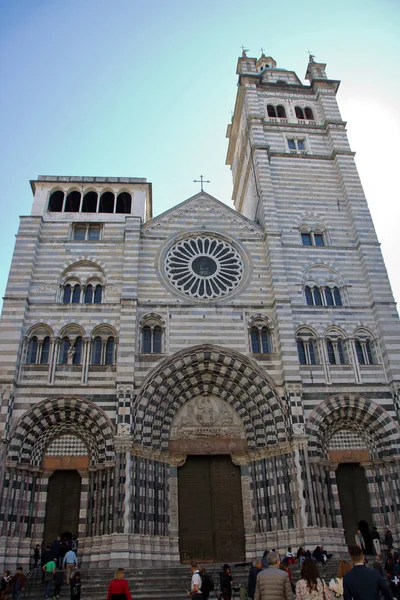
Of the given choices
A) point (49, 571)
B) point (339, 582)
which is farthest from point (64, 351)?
point (339, 582)

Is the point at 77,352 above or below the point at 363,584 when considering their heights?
above

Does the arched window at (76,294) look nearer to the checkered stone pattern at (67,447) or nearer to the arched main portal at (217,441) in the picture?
the arched main portal at (217,441)

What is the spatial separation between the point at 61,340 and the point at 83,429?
3.49 meters

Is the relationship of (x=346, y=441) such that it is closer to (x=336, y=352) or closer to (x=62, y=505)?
(x=336, y=352)

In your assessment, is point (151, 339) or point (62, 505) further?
point (151, 339)

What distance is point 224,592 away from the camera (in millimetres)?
10711

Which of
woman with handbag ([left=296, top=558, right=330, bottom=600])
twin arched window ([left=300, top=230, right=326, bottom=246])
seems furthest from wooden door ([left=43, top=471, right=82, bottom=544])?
twin arched window ([left=300, top=230, right=326, bottom=246])

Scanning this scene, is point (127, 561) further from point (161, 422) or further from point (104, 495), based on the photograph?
point (161, 422)

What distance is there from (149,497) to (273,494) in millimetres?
4296

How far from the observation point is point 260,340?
2000 cm

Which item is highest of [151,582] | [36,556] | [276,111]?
[276,111]

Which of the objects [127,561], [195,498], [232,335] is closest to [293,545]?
[195,498]

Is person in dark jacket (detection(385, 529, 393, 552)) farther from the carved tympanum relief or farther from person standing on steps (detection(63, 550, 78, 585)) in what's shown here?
person standing on steps (detection(63, 550, 78, 585))

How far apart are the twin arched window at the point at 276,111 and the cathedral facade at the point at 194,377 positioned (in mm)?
5390
